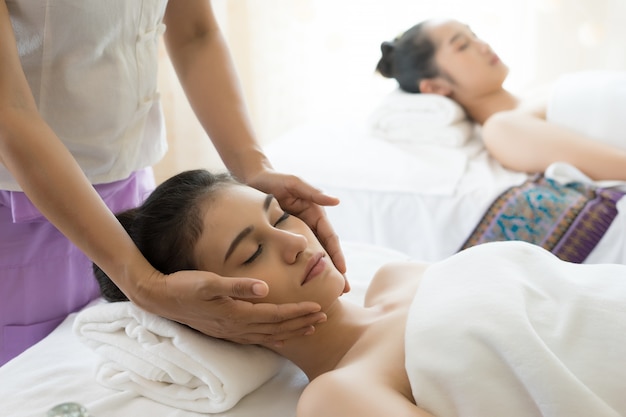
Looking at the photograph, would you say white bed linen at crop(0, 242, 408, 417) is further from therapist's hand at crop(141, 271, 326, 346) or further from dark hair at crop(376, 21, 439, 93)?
dark hair at crop(376, 21, 439, 93)

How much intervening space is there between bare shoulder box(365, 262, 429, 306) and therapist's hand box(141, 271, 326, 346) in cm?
35

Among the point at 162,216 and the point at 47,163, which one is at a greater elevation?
the point at 47,163

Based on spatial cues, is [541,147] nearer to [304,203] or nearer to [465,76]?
[465,76]

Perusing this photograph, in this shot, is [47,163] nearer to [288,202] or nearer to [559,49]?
[288,202]

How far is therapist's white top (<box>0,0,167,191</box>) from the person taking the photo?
1222 millimetres

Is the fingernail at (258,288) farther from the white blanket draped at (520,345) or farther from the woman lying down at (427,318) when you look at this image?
the white blanket draped at (520,345)

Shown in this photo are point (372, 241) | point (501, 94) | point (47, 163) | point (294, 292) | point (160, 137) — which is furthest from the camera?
point (501, 94)

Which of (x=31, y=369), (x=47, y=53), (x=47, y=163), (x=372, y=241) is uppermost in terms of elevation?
(x=47, y=53)

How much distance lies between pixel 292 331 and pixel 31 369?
52 cm

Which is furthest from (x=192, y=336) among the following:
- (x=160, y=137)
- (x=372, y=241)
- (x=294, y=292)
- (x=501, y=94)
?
(x=501, y=94)

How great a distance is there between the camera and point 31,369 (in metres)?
1.34

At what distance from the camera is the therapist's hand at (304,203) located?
4.50ft

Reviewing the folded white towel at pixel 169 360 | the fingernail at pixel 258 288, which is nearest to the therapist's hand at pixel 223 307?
the fingernail at pixel 258 288

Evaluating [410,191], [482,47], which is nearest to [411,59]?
[482,47]
